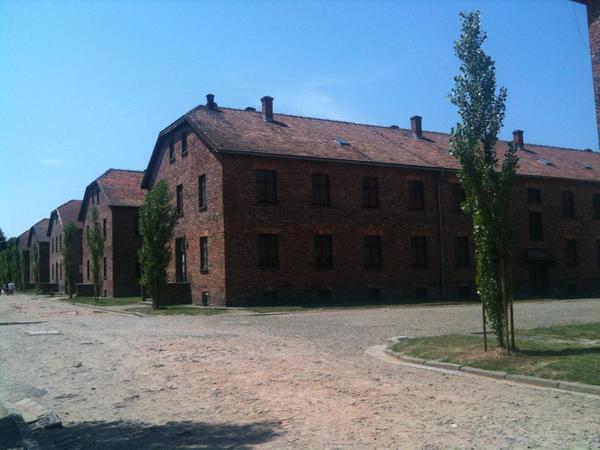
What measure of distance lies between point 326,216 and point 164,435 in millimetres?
24006

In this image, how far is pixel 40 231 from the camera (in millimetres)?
75500

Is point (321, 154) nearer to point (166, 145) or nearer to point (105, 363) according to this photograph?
point (166, 145)

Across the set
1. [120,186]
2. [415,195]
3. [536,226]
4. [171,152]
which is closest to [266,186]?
[171,152]

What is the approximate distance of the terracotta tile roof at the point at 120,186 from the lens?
43.9 metres

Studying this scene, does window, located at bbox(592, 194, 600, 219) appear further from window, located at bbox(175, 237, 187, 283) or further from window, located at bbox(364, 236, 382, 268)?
window, located at bbox(175, 237, 187, 283)

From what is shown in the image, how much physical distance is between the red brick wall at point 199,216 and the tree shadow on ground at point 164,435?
2049 centimetres

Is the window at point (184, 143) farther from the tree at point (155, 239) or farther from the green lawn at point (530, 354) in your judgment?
the green lawn at point (530, 354)

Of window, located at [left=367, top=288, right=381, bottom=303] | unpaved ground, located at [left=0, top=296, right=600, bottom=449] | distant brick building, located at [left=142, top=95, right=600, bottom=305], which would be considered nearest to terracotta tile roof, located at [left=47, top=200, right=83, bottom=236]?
distant brick building, located at [left=142, top=95, right=600, bottom=305]

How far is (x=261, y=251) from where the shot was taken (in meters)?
28.3

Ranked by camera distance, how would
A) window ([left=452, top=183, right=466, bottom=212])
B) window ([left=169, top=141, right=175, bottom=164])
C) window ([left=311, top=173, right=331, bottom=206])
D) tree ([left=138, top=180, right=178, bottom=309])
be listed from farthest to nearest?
1. window ([left=169, top=141, right=175, bottom=164])
2. window ([left=452, top=183, right=466, bottom=212])
3. window ([left=311, top=173, right=331, bottom=206])
4. tree ([left=138, top=180, right=178, bottom=309])

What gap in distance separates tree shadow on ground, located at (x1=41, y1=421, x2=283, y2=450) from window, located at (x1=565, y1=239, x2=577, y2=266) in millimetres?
36552

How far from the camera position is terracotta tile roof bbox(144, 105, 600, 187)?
29297mm

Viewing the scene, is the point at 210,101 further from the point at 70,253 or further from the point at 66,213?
the point at 66,213

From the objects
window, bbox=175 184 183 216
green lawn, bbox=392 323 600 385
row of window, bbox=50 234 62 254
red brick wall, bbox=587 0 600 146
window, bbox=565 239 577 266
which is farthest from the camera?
row of window, bbox=50 234 62 254
